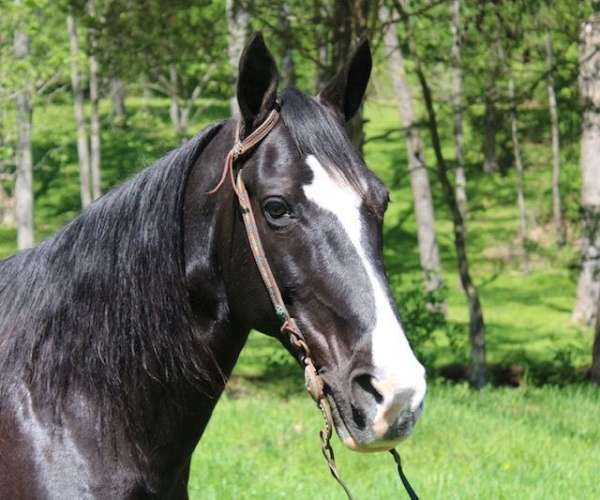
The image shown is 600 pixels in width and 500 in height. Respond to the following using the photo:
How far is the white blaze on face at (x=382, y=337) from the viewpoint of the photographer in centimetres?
234

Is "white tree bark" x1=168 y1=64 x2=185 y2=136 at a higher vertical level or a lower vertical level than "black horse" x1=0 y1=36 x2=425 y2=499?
lower

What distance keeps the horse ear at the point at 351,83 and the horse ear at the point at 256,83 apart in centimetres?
27

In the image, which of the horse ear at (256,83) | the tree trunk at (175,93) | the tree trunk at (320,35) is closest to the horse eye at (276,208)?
the horse ear at (256,83)

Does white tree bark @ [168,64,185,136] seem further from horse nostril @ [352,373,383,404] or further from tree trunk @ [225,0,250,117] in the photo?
horse nostril @ [352,373,383,404]

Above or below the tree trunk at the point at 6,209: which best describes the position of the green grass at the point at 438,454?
above

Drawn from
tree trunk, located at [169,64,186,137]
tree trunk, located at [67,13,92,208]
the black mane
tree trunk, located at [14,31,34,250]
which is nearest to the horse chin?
the black mane

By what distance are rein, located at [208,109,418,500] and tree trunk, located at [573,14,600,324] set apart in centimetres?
796

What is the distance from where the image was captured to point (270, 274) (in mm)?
2625

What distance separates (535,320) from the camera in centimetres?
2288

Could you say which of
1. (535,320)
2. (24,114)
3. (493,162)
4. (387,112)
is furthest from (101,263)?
(387,112)

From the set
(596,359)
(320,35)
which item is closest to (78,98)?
(320,35)

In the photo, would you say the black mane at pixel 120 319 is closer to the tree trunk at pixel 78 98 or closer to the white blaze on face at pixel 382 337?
the white blaze on face at pixel 382 337

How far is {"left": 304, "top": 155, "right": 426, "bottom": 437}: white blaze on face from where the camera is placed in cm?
234

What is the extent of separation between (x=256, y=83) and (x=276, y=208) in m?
0.37
